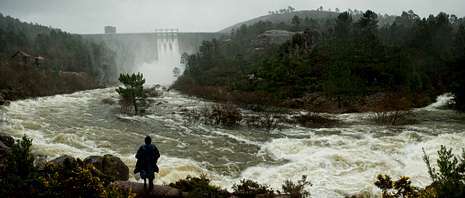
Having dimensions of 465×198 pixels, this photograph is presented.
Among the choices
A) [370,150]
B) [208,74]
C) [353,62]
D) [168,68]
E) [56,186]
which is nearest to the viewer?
[56,186]

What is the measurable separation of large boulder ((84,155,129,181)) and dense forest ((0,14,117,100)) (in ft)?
96.4

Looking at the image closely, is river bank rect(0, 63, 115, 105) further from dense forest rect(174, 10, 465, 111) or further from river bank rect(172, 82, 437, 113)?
river bank rect(172, 82, 437, 113)

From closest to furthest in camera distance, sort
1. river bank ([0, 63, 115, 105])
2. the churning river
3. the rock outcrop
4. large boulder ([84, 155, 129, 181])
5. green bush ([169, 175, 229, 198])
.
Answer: green bush ([169, 175, 229, 198]) < the rock outcrop < large boulder ([84, 155, 129, 181]) < the churning river < river bank ([0, 63, 115, 105])

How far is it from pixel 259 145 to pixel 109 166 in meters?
9.81

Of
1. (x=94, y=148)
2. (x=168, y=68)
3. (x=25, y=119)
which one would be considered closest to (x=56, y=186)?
(x=94, y=148)

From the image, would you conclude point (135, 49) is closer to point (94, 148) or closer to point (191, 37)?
point (191, 37)

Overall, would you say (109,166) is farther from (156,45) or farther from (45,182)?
(156,45)

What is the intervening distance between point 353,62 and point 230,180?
121 ft

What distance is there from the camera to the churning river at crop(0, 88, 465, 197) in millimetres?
15109

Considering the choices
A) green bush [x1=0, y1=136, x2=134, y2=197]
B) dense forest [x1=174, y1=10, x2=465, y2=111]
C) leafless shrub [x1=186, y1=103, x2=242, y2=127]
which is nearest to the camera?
green bush [x1=0, y1=136, x2=134, y2=197]

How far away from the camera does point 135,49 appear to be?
17200cm

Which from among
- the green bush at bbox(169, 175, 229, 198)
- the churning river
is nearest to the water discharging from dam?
the churning river

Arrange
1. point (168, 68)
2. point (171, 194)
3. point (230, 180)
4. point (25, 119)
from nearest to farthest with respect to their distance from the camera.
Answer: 1. point (171, 194)
2. point (230, 180)
3. point (25, 119)
4. point (168, 68)

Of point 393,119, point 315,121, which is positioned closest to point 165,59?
point 315,121
